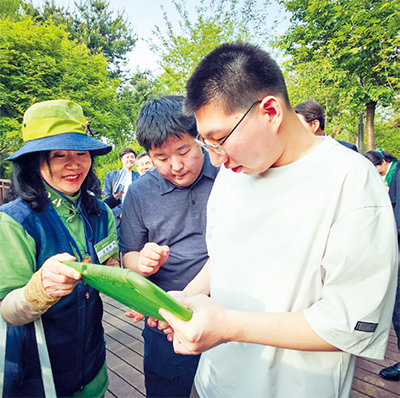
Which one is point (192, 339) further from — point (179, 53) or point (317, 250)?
point (179, 53)

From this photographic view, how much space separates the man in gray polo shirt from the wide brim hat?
0.35 metres

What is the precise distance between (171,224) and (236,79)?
0.93 m

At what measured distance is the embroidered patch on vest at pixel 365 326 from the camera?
87 centimetres

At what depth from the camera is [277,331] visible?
916mm

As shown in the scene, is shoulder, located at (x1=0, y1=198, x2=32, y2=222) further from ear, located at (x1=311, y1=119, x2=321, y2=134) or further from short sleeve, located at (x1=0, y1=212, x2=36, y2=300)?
ear, located at (x1=311, y1=119, x2=321, y2=134)

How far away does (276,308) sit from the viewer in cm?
102

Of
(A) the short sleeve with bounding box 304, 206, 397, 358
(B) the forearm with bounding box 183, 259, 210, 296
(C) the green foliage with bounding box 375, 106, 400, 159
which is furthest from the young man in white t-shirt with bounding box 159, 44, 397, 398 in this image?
(C) the green foliage with bounding box 375, 106, 400, 159

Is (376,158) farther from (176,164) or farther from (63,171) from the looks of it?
(63,171)

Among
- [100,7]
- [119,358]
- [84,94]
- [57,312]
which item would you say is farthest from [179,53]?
[100,7]

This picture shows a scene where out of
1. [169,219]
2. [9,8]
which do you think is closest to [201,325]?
[169,219]

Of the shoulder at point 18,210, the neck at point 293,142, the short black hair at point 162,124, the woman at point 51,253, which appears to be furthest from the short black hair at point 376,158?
the shoulder at point 18,210

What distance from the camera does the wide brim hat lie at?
4.46 ft

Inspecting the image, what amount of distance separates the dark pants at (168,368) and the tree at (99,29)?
22895 mm

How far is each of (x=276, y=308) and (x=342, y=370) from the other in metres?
0.30
